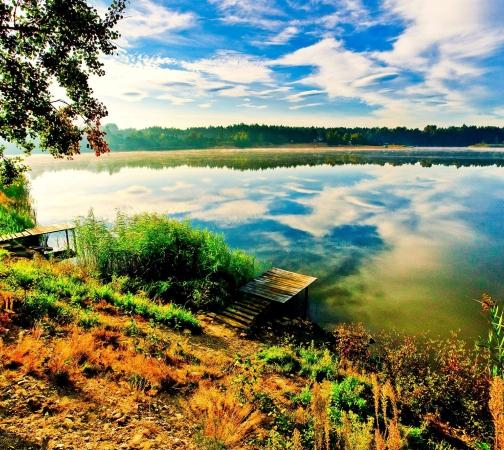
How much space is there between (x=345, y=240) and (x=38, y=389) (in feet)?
85.1

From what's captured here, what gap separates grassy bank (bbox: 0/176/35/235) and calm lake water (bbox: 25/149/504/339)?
2588 millimetres

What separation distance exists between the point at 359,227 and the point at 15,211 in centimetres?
3046

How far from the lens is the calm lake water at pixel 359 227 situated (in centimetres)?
1844

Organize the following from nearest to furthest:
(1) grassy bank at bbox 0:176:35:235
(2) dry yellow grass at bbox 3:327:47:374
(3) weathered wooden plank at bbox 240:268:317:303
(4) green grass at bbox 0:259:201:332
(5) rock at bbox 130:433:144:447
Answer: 1. (5) rock at bbox 130:433:144:447
2. (2) dry yellow grass at bbox 3:327:47:374
3. (4) green grass at bbox 0:259:201:332
4. (3) weathered wooden plank at bbox 240:268:317:303
5. (1) grassy bank at bbox 0:176:35:235

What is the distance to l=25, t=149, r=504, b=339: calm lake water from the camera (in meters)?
18.4

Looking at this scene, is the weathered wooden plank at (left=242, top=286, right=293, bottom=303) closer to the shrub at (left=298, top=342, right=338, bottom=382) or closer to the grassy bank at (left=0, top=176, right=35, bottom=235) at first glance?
the shrub at (left=298, top=342, right=338, bottom=382)

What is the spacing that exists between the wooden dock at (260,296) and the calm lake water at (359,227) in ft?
5.82

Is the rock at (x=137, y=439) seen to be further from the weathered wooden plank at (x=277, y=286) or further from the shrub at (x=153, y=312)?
the weathered wooden plank at (x=277, y=286)

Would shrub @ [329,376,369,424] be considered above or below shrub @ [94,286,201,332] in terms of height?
below

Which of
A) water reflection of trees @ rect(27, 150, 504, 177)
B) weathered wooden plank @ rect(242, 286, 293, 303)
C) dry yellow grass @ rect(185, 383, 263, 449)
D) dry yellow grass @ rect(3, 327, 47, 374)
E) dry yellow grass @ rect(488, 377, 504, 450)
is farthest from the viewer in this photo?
water reflection of trees @ rect(27, 150, 504, 177)

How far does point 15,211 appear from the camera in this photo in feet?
94.2

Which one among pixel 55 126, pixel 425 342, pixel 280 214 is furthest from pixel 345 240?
pixel 55 126

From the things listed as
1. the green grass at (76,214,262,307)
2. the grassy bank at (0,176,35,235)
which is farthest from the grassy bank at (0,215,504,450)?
the grassy bank at (0,176,35,235)

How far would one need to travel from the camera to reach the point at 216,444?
6.30 m
